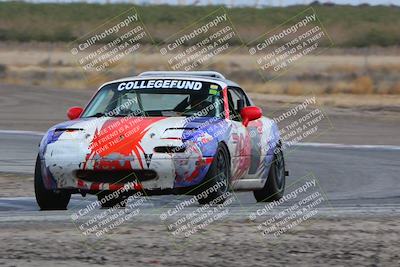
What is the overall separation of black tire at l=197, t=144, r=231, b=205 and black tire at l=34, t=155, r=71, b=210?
132cm

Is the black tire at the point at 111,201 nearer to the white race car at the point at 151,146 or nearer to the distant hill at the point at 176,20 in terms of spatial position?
the white race car at the point at 151,146

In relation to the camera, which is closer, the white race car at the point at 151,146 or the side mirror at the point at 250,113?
the white race car at the point at 151,146

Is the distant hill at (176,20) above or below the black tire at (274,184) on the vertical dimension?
below

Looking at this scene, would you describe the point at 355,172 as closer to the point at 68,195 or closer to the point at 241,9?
the point at 68,195

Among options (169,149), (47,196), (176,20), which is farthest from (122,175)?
(176,20)

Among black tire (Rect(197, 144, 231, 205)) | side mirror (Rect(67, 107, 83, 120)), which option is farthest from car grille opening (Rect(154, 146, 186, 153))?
side mirror (Rect(67, 107, 83, 120))

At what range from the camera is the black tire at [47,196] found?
36.9ft

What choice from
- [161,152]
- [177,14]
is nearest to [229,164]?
[161,152]

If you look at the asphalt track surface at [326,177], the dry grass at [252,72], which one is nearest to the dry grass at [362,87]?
the dry grass at [252,72]

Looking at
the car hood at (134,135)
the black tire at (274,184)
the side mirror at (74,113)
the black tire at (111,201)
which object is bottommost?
the black tire at (274,184)

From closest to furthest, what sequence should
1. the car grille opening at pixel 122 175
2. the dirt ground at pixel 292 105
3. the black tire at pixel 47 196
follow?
the car grille opening at pixel 122 175
the black tire at pixel 47 196
the dirt ground at pixel 292 105

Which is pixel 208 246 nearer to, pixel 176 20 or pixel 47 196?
pixel 47 196

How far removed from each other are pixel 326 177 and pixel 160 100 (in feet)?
14.9

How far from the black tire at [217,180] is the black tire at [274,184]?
1595 millimetres
